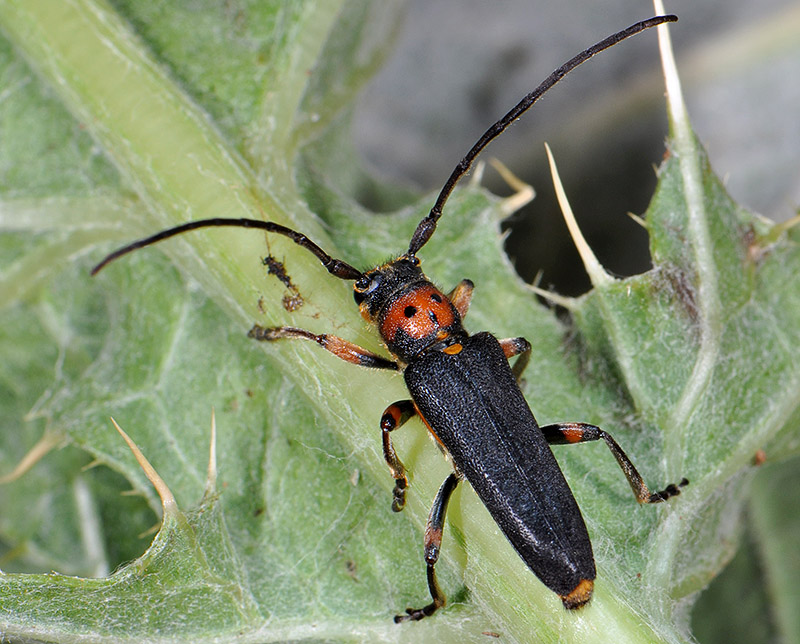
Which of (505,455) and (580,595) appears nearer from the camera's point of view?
(580,595)

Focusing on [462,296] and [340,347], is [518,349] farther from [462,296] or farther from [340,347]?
[340,347]

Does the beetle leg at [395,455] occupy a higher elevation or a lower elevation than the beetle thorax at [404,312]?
lower

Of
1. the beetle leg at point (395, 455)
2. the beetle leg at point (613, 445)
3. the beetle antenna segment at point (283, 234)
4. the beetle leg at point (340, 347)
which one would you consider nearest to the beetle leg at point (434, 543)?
the beetle leg at point (395, 455)

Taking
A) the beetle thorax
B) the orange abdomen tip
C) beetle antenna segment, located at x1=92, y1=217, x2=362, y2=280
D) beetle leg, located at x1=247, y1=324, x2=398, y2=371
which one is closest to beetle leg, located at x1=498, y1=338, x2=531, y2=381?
the beetle thorax

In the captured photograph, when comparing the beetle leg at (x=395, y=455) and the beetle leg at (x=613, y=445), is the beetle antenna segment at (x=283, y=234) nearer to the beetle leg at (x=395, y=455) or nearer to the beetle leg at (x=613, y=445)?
the beetle leg at (x=395, y=455)

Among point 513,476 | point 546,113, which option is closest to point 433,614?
point 513,476

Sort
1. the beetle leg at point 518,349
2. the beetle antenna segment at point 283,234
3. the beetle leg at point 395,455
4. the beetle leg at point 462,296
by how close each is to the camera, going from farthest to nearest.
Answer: the beetle leg at point 462,296 → the beetle leg at point 518,349 → the beetle antenna segment at point 283,234 → the beetle leg at point 395,455

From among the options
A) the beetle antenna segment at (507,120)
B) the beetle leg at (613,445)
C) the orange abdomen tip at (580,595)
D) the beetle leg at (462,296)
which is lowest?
the orange abdomen tip at (580,595)

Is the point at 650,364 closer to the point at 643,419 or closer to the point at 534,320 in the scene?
the point at 643,419

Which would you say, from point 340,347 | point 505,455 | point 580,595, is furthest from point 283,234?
point 580,595
